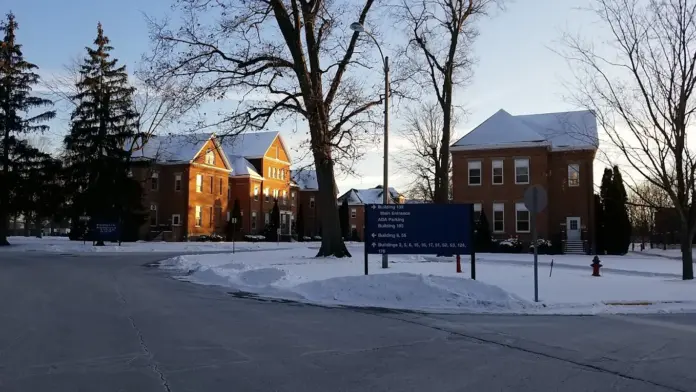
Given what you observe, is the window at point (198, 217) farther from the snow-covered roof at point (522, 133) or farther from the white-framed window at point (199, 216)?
the snow-covered roof at point (522, 133)

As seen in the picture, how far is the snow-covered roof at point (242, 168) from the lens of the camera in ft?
226

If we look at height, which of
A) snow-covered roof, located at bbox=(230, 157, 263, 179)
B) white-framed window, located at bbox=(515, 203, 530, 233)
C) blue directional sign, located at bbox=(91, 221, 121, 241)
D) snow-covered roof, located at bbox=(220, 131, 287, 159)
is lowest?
blue directional sign, located at bbox=(91, 221, 121, 241)

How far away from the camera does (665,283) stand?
18766 millimetres

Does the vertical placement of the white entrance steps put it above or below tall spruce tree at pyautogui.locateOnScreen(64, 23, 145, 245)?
below

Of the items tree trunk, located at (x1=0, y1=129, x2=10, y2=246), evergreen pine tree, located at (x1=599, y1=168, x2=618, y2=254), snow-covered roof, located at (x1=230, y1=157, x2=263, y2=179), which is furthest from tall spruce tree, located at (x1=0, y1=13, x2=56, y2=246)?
evergreen pine tree, located at (x1=599, y1=168, x2=618, y2=254)

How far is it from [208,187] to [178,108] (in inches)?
1446

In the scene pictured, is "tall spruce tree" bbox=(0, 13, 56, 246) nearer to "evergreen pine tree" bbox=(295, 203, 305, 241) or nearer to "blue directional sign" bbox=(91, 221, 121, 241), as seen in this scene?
"blue directional sign" bbox=(91, 221, 121, 241)

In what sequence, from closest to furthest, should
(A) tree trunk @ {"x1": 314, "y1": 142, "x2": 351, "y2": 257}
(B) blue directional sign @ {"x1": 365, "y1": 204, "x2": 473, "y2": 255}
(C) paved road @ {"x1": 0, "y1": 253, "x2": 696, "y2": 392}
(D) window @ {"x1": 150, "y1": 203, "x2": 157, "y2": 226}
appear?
(C) paved road @ {"x1": 0, "y1": 253, "x2": 696, "y2": 392} < (B) blue directional sign @ {"x1": 365, "y1": 204, "x2": 473, "y2": 255} < (A) tree trunk @ {"x1": 314, "y1": 142, "x2": 351, "y2": 257} < (D) window @ {"x1": 150, "y1": 203, "x2": 157, "y2": 226}

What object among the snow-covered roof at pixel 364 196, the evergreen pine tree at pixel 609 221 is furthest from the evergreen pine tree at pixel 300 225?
the evergreen pine tree at pixel 609 221

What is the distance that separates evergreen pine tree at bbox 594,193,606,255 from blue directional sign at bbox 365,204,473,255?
29730mm

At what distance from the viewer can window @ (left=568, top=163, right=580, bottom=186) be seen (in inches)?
1784

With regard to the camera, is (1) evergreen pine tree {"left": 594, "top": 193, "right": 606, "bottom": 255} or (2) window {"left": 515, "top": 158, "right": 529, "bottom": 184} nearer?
(1) evergreen pine tree {"left": 594, "top": 193, "right": 606, "bottom": 255}

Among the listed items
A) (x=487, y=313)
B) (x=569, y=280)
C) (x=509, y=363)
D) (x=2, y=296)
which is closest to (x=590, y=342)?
(x=509, y=363)

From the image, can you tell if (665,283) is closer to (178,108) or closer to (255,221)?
(178,108)
